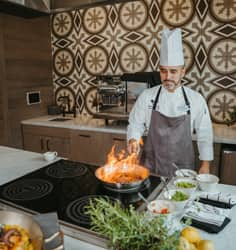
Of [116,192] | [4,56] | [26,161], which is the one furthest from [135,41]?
[116,192]

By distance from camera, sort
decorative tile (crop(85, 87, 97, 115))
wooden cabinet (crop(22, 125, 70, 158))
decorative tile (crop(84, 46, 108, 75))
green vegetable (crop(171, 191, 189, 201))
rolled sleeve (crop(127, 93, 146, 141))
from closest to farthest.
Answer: green vegetable (crop(171, 191, 189, 201)) < rolled sleeve (crop(127, 93, 146, 141)) < wooden cabinet (crop(22, 125, 70, 158)) < decorative tile (crop(84, 46, 108, 75)) < decorative tile (crop(85, 87, 97, 115))

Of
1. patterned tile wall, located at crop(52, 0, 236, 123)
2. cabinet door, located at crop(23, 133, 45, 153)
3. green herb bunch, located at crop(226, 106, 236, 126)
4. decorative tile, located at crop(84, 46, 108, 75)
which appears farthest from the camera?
decorative tile, located at crop(84, 46, 108, 75)

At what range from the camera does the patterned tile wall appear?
9.11 feet

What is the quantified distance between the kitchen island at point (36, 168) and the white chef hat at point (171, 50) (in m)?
0.93

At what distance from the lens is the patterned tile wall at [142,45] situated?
9.11 ft

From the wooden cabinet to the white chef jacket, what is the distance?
1235 millimetres

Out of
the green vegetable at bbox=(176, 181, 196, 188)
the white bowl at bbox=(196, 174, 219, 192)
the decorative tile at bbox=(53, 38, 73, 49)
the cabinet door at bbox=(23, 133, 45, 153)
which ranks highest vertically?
the decorative tile at bbox=(53, 38, 73, 49)

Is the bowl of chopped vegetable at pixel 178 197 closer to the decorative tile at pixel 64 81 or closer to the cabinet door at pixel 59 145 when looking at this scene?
the cabinet door at pixel 59 145

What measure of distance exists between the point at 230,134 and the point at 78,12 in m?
2.42

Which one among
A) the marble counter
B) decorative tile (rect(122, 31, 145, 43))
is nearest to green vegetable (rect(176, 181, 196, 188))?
the marble counter

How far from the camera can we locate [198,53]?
288cm

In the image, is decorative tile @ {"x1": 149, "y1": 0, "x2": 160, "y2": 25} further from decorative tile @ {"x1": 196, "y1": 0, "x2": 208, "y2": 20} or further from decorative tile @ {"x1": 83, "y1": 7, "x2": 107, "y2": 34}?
decorative tile @ {"x1": 83, "y1": 7, "x2": 107, "y2": 34}

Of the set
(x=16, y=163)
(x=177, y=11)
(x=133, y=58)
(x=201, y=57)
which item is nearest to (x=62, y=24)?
(x=133, y=58)

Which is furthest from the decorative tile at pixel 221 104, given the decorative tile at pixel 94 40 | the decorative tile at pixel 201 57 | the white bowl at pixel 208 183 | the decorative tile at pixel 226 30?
the white bowl at pixel 208 183
